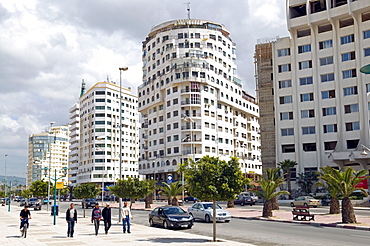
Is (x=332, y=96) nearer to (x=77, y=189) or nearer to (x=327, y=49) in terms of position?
(x=327, y=49)

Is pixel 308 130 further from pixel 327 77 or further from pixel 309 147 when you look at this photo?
pixel 327 77

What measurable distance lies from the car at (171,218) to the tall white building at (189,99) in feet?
191

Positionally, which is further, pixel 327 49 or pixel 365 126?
pixel 327 49

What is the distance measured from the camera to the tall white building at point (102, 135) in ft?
398

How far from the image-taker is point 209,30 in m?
98.7

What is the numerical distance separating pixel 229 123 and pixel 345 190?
2833 inches

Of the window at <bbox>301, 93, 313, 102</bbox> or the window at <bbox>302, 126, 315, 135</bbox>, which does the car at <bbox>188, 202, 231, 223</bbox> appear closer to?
the window at <bbox>302, 126, 315, 135</bbox>

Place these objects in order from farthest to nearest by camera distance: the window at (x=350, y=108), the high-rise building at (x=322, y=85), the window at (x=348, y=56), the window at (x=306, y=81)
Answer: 1. the window at (x=306, y=81)
2. the window at (x=348, y=56)
3. the window at (x=350, y=108)
4. the high-rise building at (x=322, y=85)

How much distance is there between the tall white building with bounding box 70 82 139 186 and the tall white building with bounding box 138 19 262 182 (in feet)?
79.7

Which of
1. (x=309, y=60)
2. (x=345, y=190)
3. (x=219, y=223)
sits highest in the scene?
(x=309, y=60)

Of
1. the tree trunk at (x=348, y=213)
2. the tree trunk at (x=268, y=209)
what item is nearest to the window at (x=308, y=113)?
the tree trunk at (x=268, y=209)

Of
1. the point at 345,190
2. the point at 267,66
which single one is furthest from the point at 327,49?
the point at 345,190

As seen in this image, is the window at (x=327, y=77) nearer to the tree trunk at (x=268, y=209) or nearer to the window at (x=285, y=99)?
the window at (x=285, y=99)

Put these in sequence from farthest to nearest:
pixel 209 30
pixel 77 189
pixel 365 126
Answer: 1. pixel 209 30
2. pixel 365 126
3. pixel 77 189
